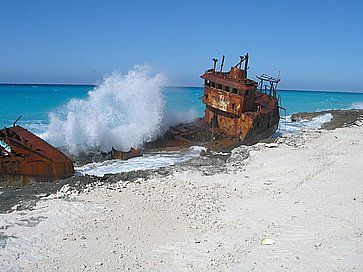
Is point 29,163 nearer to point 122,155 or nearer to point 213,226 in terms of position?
point 122,155

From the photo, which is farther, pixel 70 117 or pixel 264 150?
pixel 70 117

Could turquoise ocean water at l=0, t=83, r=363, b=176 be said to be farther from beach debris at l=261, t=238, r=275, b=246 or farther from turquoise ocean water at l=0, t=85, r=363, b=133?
beach debris at l=261, t=238, r=275, b=246

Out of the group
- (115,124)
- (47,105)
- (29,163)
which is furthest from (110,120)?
(47,105)

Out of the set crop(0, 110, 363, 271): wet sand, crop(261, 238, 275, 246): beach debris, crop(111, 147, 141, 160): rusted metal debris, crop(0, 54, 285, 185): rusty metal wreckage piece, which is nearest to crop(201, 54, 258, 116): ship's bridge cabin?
crop(0, 54, 285, 185): rusty metal wreckage piece

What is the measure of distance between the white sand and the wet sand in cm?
2

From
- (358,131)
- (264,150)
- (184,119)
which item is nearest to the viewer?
(264,150)

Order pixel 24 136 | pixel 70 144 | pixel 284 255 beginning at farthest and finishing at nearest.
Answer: pixel 70 144 < pixel 24 136 < pixel 284 255

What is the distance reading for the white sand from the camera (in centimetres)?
590

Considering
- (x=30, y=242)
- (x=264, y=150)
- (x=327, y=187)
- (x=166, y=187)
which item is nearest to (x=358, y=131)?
(x=264, y=150)

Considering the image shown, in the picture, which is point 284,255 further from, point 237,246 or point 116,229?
point 116,229

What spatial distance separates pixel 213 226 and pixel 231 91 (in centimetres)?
1147

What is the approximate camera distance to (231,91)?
59.3 ft

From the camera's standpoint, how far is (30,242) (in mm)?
6711

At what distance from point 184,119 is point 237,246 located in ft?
53.4
